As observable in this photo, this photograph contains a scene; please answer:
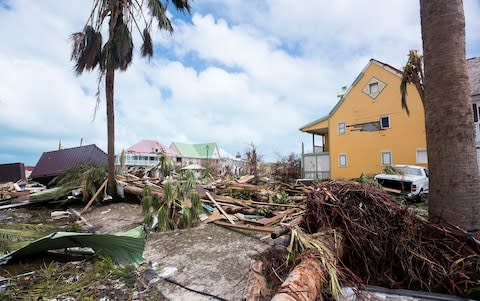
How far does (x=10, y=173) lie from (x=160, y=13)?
15094mm

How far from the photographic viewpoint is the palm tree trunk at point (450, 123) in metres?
3.02

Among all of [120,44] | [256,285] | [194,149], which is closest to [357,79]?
[120,44]

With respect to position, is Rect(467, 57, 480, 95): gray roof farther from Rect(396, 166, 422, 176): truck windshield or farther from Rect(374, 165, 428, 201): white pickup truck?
Rect(374, 165, 428, 201): white pickup truck

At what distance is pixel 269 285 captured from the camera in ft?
9.29

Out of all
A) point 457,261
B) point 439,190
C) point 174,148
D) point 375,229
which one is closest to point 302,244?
point 375,229

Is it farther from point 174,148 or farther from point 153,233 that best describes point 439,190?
point 174,148

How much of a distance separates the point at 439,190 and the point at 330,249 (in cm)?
153

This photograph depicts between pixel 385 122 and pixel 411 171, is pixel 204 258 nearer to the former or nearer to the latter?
pixel 411 171

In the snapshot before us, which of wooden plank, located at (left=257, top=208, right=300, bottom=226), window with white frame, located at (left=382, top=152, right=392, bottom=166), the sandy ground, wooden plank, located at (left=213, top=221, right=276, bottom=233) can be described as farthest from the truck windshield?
the sandy ground

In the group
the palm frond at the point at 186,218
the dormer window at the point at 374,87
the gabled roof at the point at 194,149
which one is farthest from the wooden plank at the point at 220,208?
the gabled roof at the point at 194,149

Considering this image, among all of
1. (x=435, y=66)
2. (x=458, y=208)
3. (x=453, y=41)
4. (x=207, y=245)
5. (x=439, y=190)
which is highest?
(x=453, y=41)

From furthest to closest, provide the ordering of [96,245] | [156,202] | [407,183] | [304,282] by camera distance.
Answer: [407,183]
[156,202]
[96,245]
[304,282]

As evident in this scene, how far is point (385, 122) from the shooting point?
16.6m

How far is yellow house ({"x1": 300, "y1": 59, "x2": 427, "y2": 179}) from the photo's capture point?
15344 mm
